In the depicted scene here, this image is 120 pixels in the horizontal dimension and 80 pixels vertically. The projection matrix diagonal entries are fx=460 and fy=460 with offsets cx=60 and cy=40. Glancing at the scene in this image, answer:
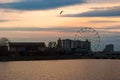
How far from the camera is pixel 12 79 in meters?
76.1

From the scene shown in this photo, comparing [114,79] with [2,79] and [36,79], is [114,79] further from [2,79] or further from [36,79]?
[2,79]

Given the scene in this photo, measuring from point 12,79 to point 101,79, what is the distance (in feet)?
48.3

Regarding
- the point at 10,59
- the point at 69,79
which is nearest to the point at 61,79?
the point at 69,79

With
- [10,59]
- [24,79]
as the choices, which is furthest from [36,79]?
[10,59]

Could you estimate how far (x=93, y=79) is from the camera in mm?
76062

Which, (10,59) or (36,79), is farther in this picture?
(10,59)

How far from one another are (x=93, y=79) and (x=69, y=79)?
399cm

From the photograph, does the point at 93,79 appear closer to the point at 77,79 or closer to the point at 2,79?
the point at 77,79

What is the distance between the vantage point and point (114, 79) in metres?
76.3

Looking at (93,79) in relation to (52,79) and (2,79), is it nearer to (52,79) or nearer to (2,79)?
(52,79)

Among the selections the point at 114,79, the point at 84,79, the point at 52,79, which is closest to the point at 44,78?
the point at 52,79

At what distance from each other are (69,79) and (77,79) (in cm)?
133

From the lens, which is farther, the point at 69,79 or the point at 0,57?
the point at 0,57

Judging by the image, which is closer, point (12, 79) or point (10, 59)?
point (12, 79)
